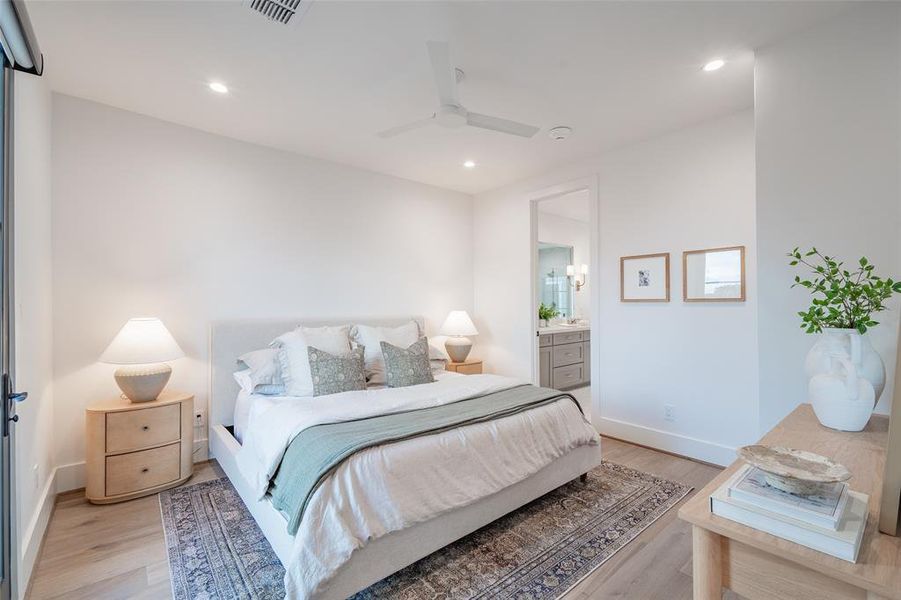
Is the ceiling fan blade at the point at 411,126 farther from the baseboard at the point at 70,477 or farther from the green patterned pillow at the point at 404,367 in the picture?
the baseboard at the point at 70,477

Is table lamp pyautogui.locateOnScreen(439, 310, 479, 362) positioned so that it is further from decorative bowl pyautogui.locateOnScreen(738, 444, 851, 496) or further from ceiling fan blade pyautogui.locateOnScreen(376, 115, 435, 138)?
decorative bowl pyautogui.locateOnScreen(738, 444, 851, 496)

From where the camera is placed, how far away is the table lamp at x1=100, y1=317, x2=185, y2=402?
256 centimetres

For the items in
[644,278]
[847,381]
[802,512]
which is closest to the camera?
[802,512]

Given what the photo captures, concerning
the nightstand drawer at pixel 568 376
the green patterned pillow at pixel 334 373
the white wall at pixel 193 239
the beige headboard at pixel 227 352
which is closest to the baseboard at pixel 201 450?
the beige headboard at pixel 227 352

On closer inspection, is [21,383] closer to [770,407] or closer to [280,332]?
[280,332]

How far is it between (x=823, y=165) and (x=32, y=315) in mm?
4109

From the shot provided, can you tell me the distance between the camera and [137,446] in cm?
257

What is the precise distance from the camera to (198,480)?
2838mm

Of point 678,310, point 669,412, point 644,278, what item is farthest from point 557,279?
point 669,412

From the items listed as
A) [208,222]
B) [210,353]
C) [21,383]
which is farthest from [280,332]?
[21,383]

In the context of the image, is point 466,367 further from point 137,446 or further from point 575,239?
point 575,239

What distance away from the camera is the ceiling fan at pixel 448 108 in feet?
6.04

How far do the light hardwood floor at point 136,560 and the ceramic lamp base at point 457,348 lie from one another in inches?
94.5

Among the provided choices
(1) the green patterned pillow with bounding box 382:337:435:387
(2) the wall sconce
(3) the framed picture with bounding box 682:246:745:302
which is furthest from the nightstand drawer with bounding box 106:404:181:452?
(2) the wall sconce
